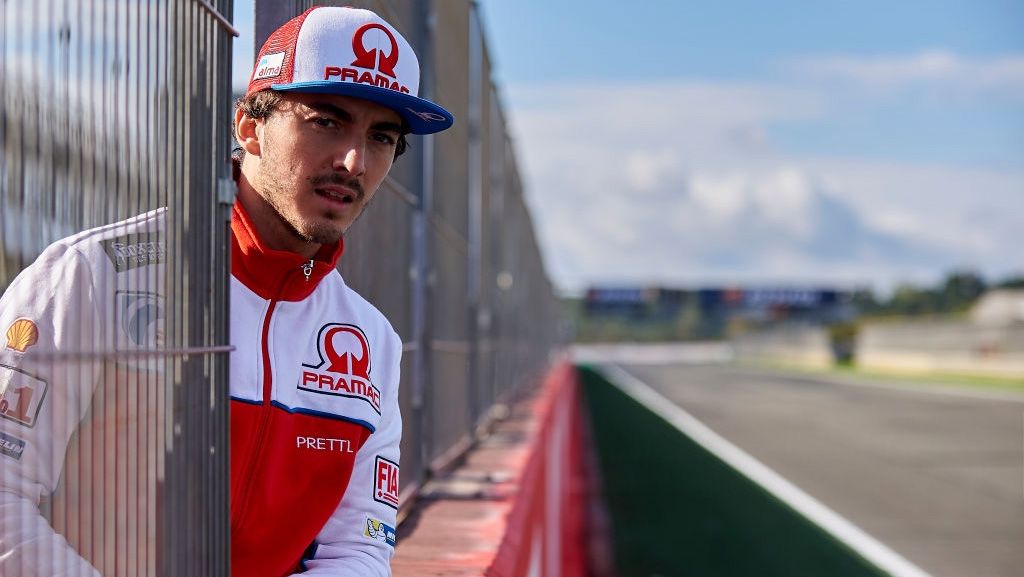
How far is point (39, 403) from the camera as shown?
5.06 feet

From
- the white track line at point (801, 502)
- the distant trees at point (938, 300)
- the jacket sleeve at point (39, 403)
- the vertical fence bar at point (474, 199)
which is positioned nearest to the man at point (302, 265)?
the jacket sleeve at point (39, 403)

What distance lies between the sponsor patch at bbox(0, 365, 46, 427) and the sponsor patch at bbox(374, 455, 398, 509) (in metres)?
1.12

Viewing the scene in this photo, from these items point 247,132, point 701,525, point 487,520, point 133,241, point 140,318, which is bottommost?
point 701,525

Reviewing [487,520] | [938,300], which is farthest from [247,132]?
[938,300]

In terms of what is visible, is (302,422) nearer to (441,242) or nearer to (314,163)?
(314,163)

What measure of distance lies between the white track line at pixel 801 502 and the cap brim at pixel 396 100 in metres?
6.86

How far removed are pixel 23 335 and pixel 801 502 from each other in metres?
11.3

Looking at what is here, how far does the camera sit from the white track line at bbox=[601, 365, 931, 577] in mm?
8950

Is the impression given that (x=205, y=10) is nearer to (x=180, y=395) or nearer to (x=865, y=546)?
(x=180, y=395)

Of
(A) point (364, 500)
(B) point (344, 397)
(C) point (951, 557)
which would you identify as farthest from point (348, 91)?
(C) point (951, 557)

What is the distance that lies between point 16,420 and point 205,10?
667mm

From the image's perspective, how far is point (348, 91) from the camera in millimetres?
2266

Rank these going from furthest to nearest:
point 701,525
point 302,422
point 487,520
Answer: point 701,525 < point 487,520 < point 302,422

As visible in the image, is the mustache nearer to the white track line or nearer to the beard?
the beard
